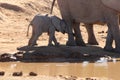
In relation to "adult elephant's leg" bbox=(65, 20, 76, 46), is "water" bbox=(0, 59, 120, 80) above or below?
below

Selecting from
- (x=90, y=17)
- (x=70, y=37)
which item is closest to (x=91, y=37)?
(x=70, y=37)

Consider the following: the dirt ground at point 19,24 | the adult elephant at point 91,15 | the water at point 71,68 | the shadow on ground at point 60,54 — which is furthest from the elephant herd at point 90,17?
the water at point 71,68

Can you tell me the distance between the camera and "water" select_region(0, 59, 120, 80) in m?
12.1

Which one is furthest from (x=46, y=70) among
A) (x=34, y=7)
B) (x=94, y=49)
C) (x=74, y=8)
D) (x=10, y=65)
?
(x=34, y=7)

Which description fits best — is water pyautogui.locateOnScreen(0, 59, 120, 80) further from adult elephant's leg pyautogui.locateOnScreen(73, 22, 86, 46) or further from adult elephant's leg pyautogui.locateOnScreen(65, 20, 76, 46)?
adult elephant's leg pyautogui.locateOnScreen(73, 22, 86, 46)

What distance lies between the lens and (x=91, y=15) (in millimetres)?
16641

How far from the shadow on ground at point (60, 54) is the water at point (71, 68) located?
1.59 feet

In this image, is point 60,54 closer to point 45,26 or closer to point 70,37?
point 45,26

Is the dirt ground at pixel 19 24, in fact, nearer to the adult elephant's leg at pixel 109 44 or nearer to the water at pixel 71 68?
the adult elephant's leg at pixel 109 44

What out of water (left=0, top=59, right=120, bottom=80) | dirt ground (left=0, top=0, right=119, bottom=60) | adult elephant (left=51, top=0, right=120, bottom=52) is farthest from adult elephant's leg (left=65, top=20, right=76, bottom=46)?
water (left=0, top=59, right=120, bottom=80)

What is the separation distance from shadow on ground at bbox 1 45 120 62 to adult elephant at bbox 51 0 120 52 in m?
0.74

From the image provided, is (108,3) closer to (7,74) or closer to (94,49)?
(94,49)

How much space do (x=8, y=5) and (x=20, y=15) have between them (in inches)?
30.9

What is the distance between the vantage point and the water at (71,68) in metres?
12.1
